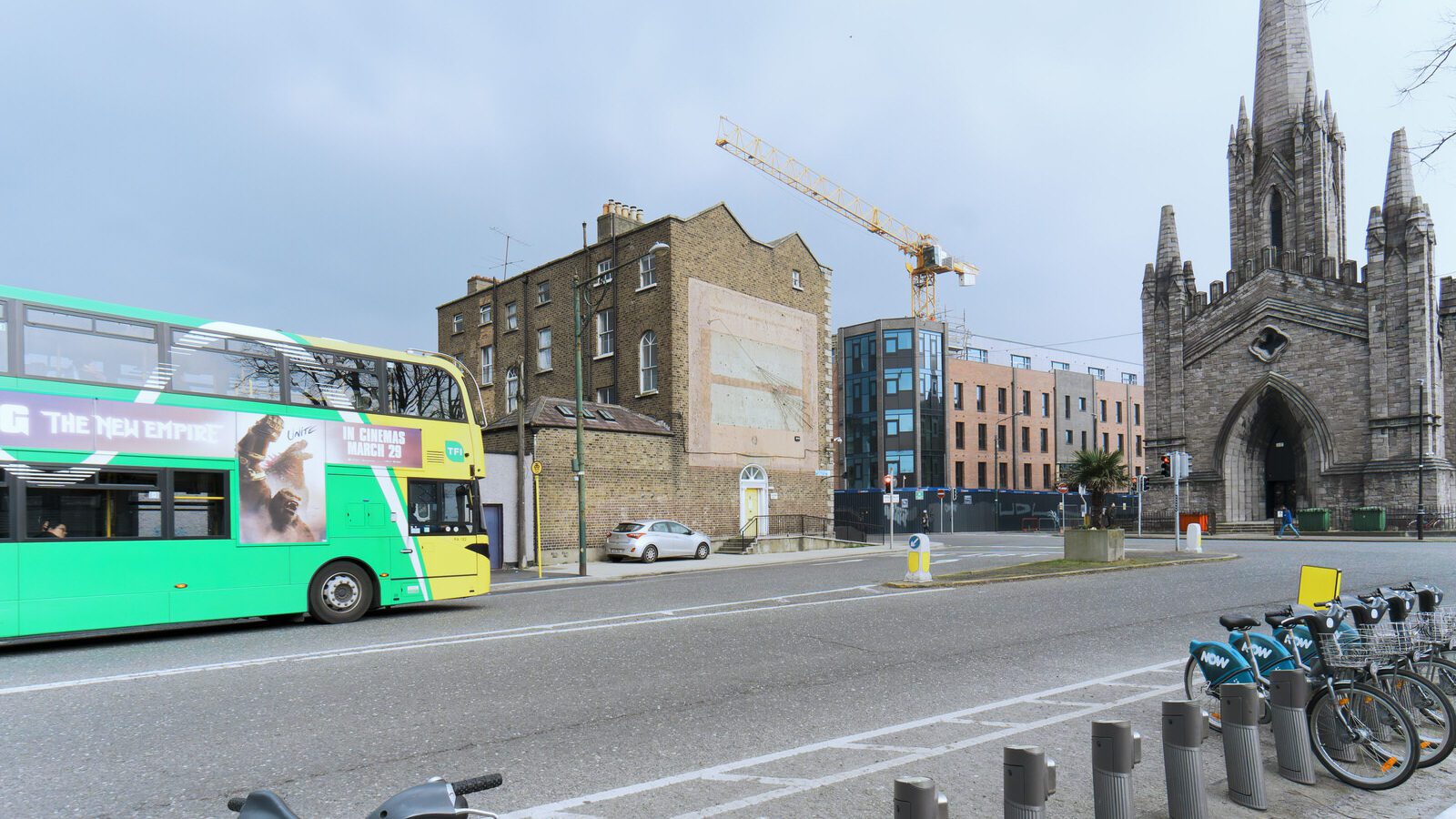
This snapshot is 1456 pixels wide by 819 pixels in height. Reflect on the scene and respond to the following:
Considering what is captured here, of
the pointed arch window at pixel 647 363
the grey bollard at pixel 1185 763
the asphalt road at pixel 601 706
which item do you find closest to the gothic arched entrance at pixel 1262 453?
the pointed arch window at pixel 647 363

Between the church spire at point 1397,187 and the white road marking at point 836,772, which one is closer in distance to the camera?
the white road marking at point 836,772

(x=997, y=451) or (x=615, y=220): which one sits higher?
(x=615, y=220)

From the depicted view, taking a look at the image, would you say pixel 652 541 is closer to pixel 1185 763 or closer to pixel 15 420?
pixel 15 420

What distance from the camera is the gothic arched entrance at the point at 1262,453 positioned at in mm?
46875

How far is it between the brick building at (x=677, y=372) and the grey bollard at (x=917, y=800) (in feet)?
77.7

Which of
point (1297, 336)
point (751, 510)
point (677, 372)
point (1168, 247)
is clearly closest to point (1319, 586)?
point (677, 372)

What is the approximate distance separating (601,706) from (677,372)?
2470 cm

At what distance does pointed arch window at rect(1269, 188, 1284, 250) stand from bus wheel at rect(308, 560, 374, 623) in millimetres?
52417

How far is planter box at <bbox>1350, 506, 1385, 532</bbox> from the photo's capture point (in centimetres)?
4037

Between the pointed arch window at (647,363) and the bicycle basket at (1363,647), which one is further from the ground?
the pointed arch window at (647,363)

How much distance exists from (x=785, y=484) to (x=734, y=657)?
26740 millimetres

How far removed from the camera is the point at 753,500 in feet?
113

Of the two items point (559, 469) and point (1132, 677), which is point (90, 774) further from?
point (559, 469)

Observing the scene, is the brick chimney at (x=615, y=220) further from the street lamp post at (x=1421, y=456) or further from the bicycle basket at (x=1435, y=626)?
the street lamp post at (x=1421, y=456)
